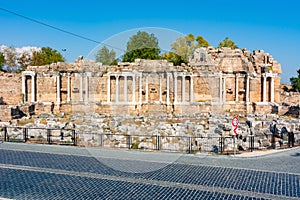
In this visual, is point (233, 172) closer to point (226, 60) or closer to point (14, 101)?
point (226, 60)

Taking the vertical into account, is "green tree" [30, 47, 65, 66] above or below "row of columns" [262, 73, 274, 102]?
above

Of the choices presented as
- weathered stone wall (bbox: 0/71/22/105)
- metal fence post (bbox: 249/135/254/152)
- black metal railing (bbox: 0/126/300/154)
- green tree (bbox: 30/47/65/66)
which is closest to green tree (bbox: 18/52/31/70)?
green tree (bbox: 30/47/65/66)

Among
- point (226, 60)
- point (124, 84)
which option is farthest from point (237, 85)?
point (124, 84)

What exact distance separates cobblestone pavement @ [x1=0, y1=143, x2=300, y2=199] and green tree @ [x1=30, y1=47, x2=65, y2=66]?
1984 inches

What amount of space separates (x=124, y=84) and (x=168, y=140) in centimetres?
1038

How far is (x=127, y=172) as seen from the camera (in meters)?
10.7

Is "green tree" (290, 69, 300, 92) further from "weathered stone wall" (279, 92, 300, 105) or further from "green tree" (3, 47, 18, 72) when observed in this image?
"green tree" (3, 47, 18, 72)

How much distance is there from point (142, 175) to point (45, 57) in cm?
6019

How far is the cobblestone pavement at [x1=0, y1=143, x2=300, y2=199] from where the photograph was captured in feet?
27.5

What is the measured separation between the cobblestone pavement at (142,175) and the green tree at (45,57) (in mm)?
50398

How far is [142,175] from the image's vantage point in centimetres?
1045

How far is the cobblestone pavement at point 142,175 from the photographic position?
8.38 m

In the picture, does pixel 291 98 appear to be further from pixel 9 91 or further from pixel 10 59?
pixel 10 59

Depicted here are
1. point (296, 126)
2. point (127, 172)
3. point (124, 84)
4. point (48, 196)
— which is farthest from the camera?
point (124, 84)
